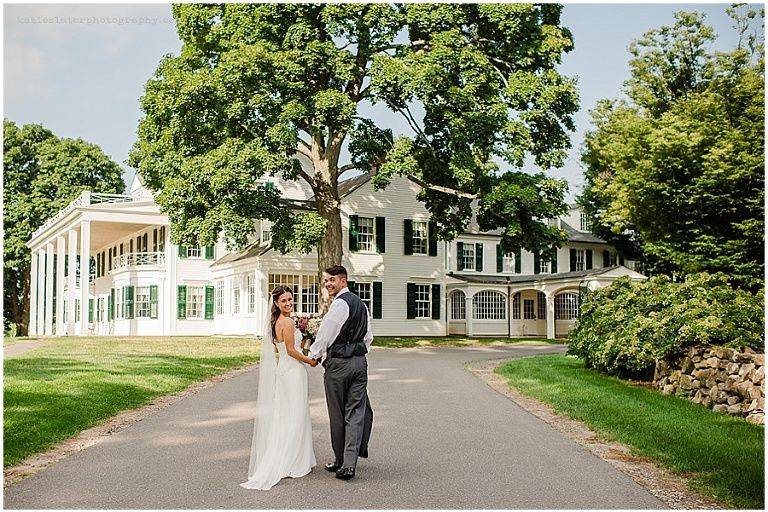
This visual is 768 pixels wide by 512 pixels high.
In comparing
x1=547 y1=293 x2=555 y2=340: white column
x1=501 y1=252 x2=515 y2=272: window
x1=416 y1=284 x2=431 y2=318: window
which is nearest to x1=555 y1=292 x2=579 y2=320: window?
x1=501 y1=252 x2=515 y2=272: window

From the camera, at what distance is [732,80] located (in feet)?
114

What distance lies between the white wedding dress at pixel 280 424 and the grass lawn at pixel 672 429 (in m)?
3.38

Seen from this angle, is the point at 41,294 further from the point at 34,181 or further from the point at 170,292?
the point at 34,181

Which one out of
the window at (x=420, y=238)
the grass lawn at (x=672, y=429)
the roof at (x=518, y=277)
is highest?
the window at (x=420, y=238)

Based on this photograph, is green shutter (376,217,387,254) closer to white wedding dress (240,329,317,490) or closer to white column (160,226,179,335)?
white column (160,226,179,335)

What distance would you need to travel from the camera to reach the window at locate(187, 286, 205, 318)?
3791 cm

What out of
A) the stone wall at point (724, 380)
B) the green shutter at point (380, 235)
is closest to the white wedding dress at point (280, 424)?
the stone wall at point (724, 380)

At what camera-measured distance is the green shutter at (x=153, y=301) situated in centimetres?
3778

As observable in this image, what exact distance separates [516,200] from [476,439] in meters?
16.9

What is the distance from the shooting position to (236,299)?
119 ft

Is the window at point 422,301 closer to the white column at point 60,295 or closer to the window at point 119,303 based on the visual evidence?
the window at point 119,303

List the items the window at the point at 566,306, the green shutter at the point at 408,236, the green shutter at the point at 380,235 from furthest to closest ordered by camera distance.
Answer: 1. the window at the point at 566,306
2. the green shutter at the point at 408,236
3. the green shutter at the point at 380,235

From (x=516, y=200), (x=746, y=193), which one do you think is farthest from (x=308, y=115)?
(x=746, y=193)

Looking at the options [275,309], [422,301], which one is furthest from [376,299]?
[275,309]
